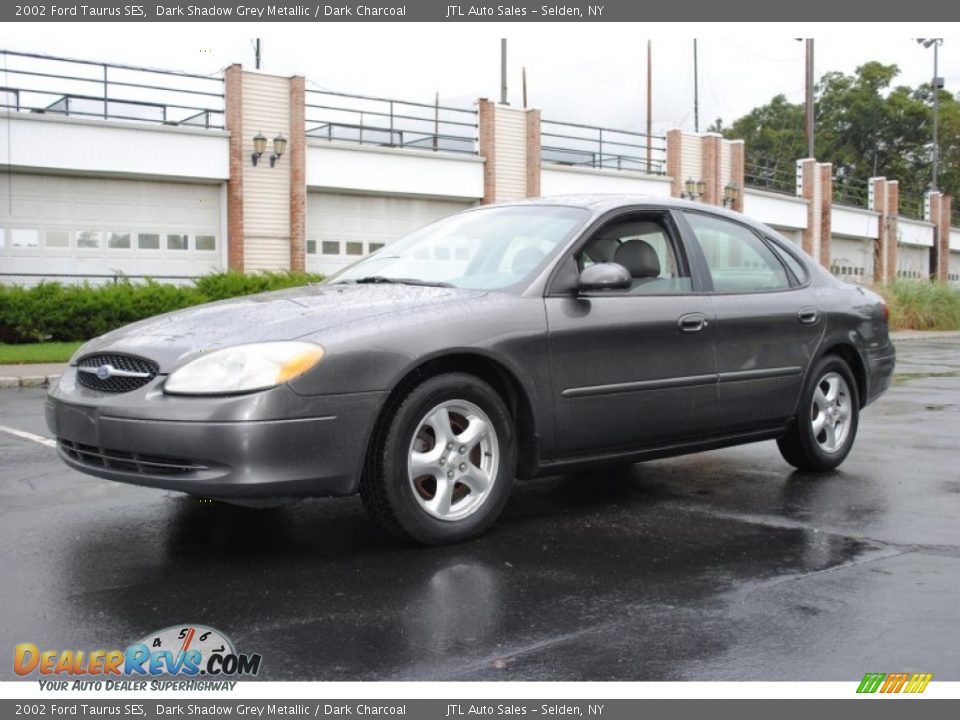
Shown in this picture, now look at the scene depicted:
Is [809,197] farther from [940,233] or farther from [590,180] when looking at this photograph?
[940,233]

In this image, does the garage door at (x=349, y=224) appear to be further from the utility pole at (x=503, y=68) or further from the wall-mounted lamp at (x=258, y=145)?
the utility pole at (x=503, y=68)

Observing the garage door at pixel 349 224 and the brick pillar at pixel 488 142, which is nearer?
the garage door at pixel 349 224

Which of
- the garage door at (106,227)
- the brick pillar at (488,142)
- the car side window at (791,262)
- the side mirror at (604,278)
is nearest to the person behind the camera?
the side mirror at (604,278)

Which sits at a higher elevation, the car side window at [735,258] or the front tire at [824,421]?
the car side window at [735,258]

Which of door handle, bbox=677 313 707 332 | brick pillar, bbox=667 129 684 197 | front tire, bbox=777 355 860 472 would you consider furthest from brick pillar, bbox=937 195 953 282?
door handle, bbox=677 313 707 332

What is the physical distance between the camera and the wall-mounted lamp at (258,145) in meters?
27.5

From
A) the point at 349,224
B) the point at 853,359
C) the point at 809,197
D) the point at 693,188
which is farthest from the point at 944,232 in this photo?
the point at 853,359

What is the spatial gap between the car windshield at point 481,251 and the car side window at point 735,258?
877 mm

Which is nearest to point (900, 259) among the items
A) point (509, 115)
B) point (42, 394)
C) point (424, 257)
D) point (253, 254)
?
point (509, 115)

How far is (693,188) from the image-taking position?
1495 inches

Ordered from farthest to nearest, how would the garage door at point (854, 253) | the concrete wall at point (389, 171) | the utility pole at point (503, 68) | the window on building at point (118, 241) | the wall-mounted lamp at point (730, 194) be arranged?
1. the garage door at point (854, 253)
2. the utility pole at point (503, 68)
3. the wall-mounted lamp at point (730, 194)
4. the concrete wall at point (389, 171)
5. the window on building at point (118, 241)

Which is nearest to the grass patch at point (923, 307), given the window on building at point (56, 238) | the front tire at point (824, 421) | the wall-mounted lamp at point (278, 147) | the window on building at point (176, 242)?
the wall-mounted lamp at point (278, 147)

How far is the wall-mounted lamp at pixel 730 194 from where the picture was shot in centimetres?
3892
